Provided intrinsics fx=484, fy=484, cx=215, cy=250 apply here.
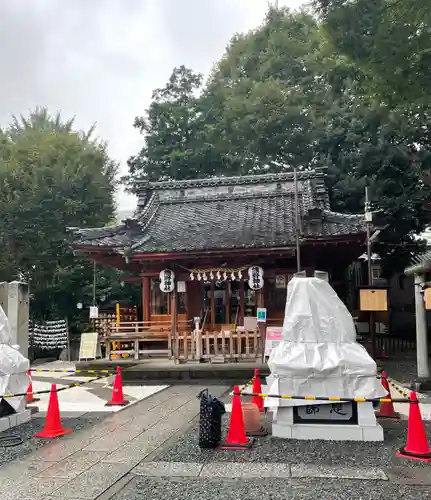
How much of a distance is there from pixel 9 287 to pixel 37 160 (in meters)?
16.5

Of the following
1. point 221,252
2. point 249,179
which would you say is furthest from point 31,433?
point 249,179

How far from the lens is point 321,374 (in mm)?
6738

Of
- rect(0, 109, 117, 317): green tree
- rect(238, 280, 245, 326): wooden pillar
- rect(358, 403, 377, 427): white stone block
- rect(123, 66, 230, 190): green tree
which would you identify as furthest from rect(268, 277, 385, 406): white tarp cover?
rect(123, 66, 230, 190): green tree

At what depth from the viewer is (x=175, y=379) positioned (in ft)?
42.7

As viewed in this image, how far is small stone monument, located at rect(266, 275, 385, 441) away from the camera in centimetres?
668

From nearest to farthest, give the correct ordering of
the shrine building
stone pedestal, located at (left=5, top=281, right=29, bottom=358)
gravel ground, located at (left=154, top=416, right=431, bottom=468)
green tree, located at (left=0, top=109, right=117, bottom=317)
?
gravel ground, located at (left=154, top=416, right=431, bottom=468) → stone pedestal, located at (left=5, top=281, right=29, bottom=358) → the shrine building → green tree, located at (left=0, top=109, right=117, bottom=317)

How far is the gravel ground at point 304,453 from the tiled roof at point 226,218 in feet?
28.8

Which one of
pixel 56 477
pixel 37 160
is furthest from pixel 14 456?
pixel 37 160

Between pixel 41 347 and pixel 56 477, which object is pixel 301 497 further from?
pixel 41 347

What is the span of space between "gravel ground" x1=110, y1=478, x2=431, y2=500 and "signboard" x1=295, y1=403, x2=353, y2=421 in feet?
5.45

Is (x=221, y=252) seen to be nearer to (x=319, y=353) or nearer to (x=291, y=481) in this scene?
(x=319, y=353)

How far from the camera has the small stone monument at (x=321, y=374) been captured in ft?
21.9

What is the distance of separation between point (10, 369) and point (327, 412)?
5023mm

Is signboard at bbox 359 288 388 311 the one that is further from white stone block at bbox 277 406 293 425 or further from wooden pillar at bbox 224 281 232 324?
white stone block at bbox 277 406 293 425
